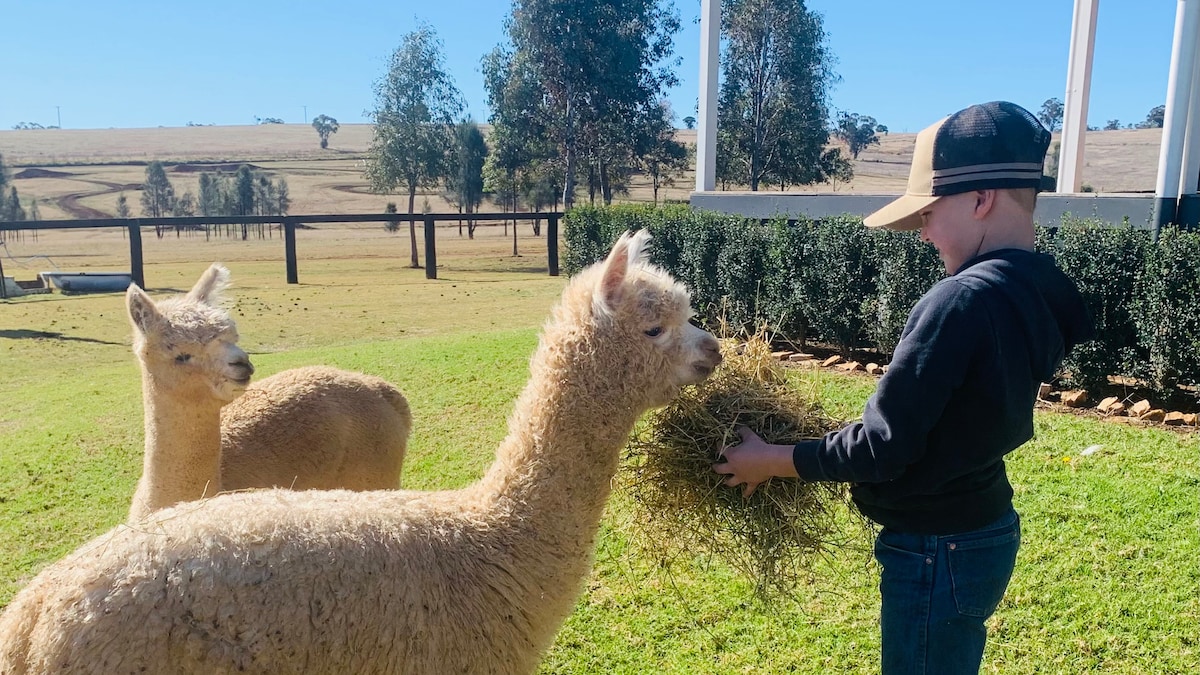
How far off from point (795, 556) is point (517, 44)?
35.8 m

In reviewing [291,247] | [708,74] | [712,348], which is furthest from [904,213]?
[291,247]

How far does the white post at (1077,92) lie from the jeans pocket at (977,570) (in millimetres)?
10594

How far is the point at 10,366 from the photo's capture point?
12.5 m

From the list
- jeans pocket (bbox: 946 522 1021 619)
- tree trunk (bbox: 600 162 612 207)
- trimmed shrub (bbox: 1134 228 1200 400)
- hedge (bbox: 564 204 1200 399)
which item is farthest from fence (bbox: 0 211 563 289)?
jeans pocket (bbox: 946 522 1021 619)

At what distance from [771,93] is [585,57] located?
799cm

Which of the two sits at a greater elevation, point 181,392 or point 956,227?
point 956,227

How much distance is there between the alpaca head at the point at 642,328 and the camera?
7.91 feet

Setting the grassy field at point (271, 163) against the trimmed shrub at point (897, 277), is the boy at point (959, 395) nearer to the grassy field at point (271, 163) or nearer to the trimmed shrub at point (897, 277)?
the trimmed shrub at point (897, 277)

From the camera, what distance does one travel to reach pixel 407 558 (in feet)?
7.57

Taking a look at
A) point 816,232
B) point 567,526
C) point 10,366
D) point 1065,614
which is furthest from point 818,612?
point 10,366

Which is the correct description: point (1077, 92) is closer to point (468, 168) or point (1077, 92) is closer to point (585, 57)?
point (585, 57)

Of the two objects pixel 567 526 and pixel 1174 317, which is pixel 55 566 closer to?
pixel 567 526

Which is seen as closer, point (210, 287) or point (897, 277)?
point (210, 287)

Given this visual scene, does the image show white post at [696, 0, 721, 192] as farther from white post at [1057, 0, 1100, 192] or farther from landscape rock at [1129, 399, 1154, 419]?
landscape rock at [1129, 399, 1154, 419]
